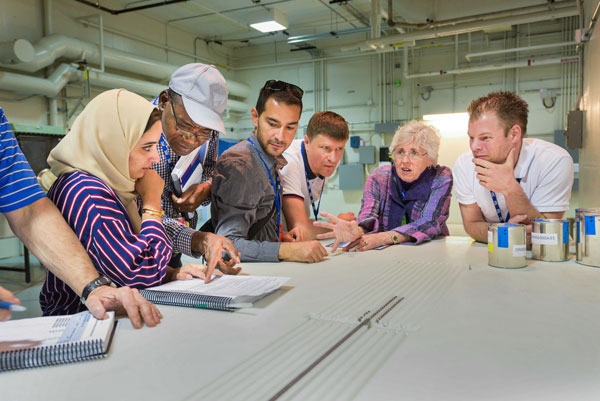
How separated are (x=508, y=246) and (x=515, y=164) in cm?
66

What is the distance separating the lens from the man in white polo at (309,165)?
90.0 inches

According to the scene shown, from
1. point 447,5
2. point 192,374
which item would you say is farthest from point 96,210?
point 447,5

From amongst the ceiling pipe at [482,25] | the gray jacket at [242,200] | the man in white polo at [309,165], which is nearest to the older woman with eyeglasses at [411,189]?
the man in white polo at [309,165]

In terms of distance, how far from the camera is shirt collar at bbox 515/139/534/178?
2033mm

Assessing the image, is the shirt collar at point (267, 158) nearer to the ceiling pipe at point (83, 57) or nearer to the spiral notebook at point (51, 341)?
the spiral notebook at point (51, 341)

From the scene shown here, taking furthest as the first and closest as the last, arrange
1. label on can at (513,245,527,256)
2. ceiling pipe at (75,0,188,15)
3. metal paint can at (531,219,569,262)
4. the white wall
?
ceiling pipe at (75,0,188,15)
the white wall
metal paint can at (531,219,569,262)
label on can at (513,245,527,256)

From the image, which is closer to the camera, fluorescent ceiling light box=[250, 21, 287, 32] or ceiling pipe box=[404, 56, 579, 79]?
ceiling pipe box=[404, 56, 579, 79]

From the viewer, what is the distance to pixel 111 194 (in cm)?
116

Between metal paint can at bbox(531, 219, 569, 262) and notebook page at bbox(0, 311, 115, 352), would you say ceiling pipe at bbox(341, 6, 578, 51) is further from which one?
notebook page at bbox(0, 311, 115, 352)

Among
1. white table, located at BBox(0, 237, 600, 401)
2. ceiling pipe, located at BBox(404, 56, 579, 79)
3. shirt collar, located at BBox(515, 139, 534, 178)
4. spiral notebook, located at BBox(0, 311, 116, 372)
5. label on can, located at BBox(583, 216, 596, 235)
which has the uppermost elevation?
ceiling pipe, located at BBox(404, 56, 579, 79)

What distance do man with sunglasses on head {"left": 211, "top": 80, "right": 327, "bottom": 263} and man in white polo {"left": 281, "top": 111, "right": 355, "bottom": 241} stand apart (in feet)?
0.61

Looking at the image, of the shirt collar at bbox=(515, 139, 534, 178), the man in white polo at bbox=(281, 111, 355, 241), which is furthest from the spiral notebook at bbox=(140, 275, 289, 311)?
the shirt collar at bbox=(515, 139, 534, 178)

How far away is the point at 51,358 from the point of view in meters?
0.75

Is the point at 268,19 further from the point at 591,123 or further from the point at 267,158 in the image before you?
the point at 267,158
